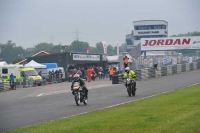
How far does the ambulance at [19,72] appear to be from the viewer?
4516 centimetres

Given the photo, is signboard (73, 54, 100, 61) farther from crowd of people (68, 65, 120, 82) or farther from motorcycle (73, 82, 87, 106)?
motorcycle (73, 82, 87, 106)

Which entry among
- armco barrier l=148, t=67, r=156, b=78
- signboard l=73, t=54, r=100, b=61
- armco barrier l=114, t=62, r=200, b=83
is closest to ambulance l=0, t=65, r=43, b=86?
signboard l=73, t=54, r=100, b=61

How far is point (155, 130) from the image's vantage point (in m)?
9.90

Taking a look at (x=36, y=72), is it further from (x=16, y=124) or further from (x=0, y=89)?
(x=16, y=124)

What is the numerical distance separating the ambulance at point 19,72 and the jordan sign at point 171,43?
29.7m

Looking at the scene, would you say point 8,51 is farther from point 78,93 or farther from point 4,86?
point 78,93

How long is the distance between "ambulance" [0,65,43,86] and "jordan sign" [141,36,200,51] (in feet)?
97.3

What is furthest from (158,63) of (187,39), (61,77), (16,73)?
(187,39)

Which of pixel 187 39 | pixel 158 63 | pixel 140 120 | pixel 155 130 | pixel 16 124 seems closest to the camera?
pixel 155 130

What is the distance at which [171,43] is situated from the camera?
71938 millimetres

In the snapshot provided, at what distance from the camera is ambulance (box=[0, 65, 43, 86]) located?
148 ft

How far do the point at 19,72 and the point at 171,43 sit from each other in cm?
3258

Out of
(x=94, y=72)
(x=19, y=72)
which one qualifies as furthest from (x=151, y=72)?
(x=19, y=72)

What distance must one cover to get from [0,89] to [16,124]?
24.3m
